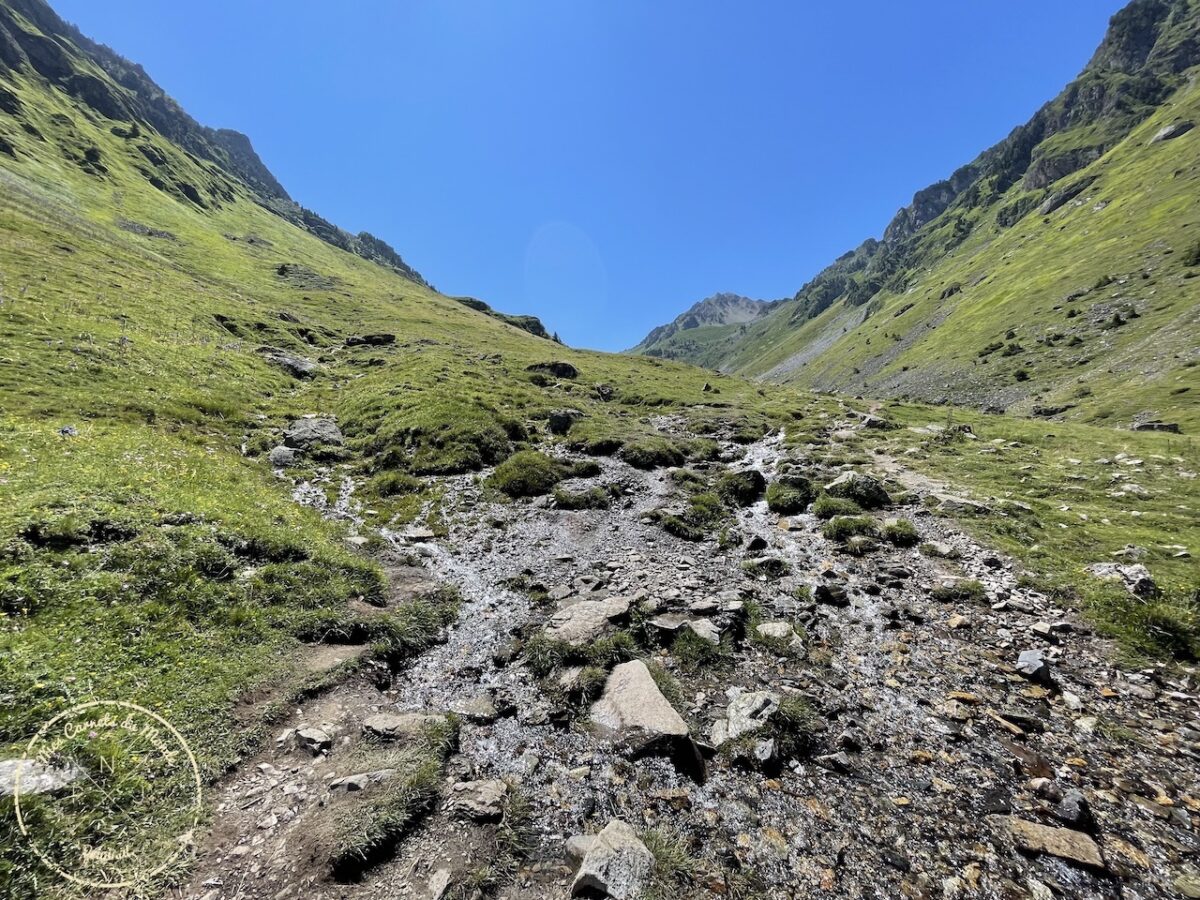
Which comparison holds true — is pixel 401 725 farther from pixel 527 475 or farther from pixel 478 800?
pixel 527 475

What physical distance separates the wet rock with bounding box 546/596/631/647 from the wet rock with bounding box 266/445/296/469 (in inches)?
749

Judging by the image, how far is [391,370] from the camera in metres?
47.8

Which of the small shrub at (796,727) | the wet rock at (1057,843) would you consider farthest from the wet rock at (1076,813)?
the small shrub at (796,727)

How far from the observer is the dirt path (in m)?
6.91

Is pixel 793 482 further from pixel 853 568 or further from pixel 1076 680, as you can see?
pixel 1076 680

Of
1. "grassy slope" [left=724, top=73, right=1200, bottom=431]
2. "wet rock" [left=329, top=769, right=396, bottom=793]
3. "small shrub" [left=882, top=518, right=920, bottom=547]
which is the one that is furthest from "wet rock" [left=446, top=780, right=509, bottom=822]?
"grassy slope" [left=724, top=73, right=1200, bottom=431]

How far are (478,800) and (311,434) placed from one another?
26.3 metres

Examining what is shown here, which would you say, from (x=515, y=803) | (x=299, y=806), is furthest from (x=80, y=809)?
(x=515, y=803)

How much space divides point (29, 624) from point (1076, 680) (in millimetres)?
21266

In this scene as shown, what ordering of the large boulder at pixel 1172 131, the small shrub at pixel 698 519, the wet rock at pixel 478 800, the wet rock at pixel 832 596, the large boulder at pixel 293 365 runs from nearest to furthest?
the wet rock at pixel 478 800 < the wet rock at pixel 832 596 < the small shrub at pixel 698 519 < the large boulder at pixel 293 365 < the large boulder at pixel 1172 131

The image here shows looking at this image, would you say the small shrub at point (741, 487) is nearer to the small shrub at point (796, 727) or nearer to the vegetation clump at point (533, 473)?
the vegetation clump at point (533, 473)

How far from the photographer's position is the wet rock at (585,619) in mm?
12508

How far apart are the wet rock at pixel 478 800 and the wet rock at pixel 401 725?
1489 mm

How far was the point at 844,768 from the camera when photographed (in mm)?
8805
